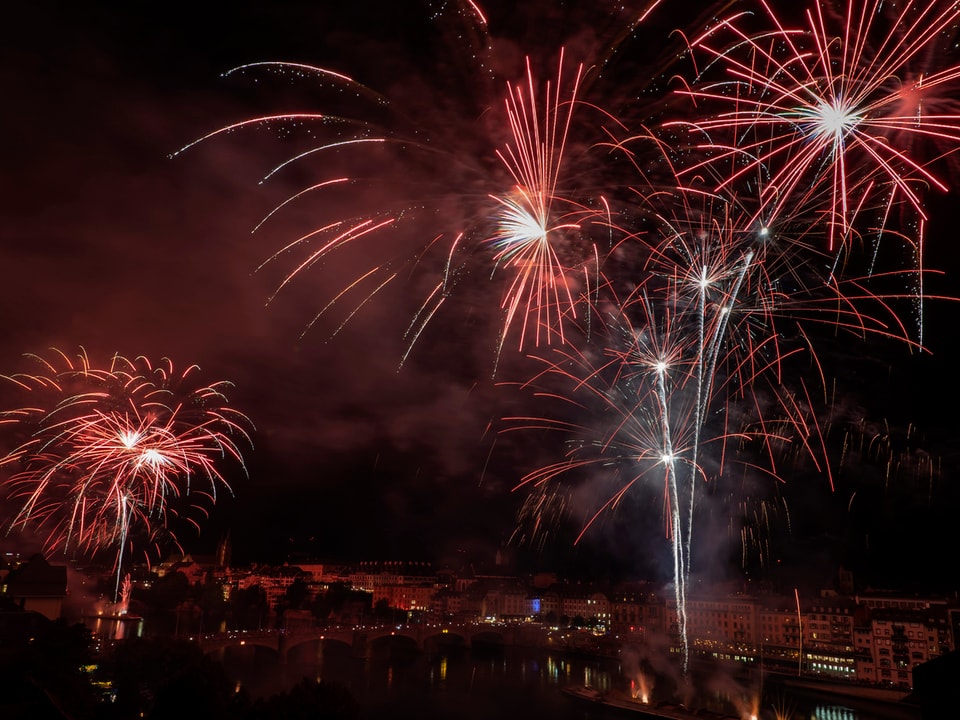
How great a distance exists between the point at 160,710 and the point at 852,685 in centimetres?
2033

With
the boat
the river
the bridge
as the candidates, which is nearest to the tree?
the river

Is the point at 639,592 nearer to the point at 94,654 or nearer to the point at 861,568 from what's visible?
the point at 861,568

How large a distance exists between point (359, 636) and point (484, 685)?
25.1 feet

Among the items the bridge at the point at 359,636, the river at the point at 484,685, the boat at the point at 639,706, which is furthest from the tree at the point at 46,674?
the boat at the point at 639,706

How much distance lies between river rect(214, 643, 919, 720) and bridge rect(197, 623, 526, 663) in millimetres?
682

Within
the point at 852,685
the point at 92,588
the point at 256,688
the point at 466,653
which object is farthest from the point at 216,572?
the point at 852,685

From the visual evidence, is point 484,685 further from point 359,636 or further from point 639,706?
point 359,636

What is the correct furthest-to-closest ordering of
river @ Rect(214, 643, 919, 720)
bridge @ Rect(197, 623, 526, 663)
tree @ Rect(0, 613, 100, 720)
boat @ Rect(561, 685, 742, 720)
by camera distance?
bridge @ Rect(197, 623, 526, 663)
river @ Rect(214, 643, 919, 720)
boat @ Rect(561, 685, 742, 720)
tree @ Rect(0, 613, 100, 720)

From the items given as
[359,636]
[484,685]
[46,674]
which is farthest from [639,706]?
[46,674]

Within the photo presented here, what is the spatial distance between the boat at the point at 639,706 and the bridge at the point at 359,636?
9.61m

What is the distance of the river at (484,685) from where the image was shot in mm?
17531

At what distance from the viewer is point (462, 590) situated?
165 feet

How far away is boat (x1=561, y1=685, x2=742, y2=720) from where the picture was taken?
1653 cm

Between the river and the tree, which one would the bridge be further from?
the tree
